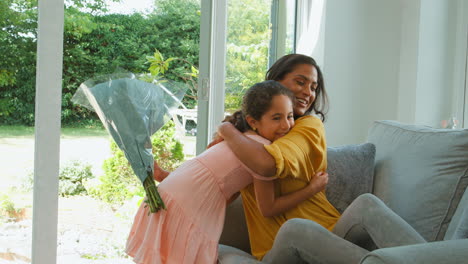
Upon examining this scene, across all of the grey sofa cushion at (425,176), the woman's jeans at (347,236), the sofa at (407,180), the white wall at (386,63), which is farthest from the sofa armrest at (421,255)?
the white wall at (386,63)

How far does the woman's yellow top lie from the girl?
0.05 m

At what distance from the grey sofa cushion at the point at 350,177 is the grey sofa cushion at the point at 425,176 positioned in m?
0.05

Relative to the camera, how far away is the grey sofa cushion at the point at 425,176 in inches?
74.5

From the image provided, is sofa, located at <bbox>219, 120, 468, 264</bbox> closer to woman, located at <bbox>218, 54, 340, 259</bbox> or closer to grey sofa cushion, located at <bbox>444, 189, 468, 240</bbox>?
grey sofa cushion, located at <bbox>444, 189, 468, 240</bbox>

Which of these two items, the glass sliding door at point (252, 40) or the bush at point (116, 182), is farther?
the glass sliding door at point (252, 40)

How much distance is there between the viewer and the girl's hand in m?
1.98

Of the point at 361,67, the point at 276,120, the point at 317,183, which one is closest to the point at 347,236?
the point at 317,183

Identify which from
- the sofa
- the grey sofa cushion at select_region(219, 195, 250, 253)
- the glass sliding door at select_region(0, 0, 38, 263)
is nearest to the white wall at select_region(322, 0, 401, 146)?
the sofa

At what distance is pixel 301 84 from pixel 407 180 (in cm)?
57

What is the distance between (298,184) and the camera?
1997mm

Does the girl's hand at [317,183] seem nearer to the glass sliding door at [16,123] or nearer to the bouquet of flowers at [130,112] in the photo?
the bouquet of flowers at [130,112]

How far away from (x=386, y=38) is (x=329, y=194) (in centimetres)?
186

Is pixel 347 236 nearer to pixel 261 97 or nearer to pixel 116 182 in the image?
pixel 261 97

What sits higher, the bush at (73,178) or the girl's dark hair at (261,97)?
the girl's dark hair at (261,97)
